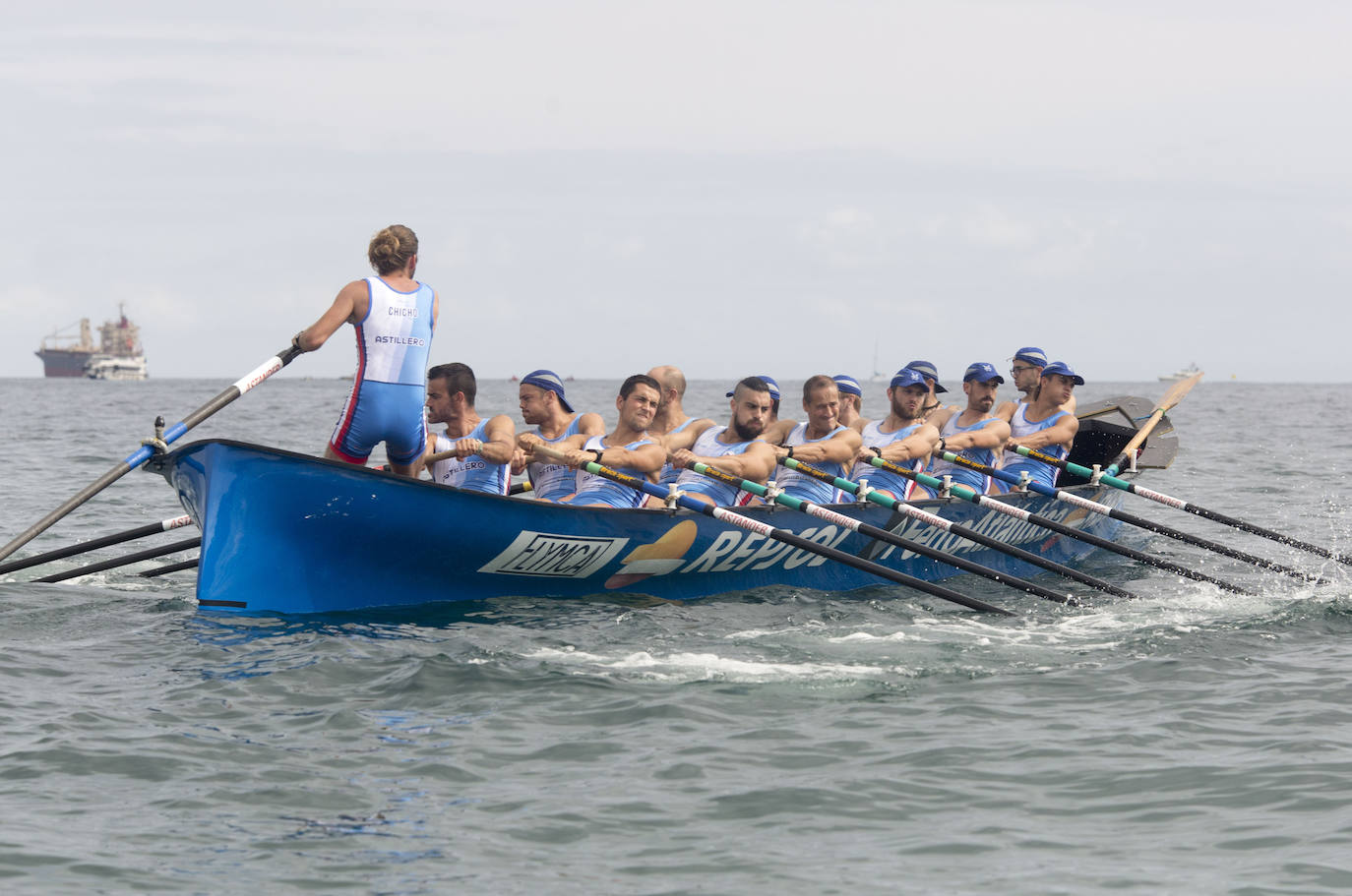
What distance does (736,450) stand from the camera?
1129 cm

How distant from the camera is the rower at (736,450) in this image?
10953 mm

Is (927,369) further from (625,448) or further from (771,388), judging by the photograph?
(625,448)

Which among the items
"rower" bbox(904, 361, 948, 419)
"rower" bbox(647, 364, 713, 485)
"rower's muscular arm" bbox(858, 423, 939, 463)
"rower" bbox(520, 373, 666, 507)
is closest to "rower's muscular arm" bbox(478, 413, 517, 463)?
"rower" bbox(520, 373, 666, 507)

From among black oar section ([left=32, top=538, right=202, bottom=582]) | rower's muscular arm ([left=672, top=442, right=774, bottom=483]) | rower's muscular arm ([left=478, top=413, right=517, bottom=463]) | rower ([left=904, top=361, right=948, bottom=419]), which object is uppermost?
rower ([left=904, top=361, right=948, bottom=419])

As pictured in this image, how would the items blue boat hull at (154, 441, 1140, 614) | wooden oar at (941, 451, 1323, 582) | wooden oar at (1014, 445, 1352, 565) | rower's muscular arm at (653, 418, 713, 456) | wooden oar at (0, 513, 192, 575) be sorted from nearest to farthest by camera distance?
blue boat hull at (154, 441, 1140, 614)
wooden oar at (0, 513, 192, 575)
rower's muscular arm at (653, 418, 713, 456)
wooden oar at (941, 451, 1323, 582)
wooden oar at (1014, 445, 1352, 565)

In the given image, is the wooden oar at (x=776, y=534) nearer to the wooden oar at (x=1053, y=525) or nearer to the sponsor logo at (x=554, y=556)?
the sponsor logo at (x=554, y=556)

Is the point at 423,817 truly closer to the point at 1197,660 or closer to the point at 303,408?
the point at 1197,660

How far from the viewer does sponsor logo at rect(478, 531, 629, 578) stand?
9602 millimetres

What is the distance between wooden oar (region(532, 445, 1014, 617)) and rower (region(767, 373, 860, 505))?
1609 millimetres

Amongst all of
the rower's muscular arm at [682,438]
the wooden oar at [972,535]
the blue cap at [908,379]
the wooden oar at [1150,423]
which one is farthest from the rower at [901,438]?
the wooden oar at [1150,423]

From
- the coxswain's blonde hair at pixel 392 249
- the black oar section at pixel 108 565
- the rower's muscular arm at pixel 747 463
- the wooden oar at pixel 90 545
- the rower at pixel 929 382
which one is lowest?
the black oar section at pixel 108 565

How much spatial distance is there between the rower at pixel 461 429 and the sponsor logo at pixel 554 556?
74cm

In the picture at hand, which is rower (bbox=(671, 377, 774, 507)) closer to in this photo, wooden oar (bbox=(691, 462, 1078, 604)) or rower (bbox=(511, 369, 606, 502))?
wooden oar (bbox=(691, 462, 1078, 604))

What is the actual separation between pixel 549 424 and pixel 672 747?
4.56 m
